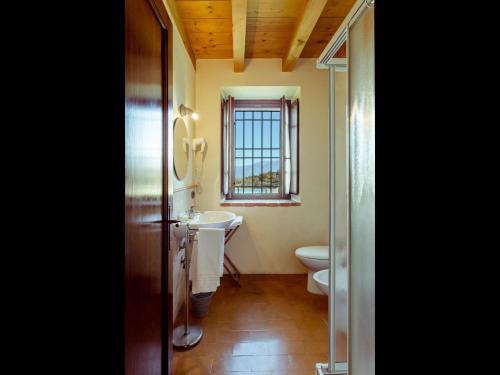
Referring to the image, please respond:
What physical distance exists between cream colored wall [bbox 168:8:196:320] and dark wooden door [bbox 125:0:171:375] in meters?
0.80

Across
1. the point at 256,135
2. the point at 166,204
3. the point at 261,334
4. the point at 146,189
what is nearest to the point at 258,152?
the point at 256,135

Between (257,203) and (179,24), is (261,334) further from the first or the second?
(179,24)

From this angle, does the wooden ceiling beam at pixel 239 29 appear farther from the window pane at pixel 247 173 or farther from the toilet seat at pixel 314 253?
the toilet seat at pixel 314 253

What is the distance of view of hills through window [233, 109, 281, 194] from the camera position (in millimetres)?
3586

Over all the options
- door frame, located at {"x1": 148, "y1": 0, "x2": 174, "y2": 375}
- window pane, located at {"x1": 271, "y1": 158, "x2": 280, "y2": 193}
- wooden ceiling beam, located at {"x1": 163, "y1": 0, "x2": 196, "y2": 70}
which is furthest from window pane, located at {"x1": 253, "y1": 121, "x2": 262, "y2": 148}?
door frame, located at {"x1": 148, "y1": 0, "x2": 174, "y2": 375}

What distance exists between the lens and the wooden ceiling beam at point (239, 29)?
6.48 feet

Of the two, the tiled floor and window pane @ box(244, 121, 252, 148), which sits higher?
window pane @ box(244, 121, 252, 148)

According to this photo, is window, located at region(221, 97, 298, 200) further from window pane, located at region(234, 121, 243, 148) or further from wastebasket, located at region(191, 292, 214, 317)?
wastebasket, located at region(191, 292, 214, 317)

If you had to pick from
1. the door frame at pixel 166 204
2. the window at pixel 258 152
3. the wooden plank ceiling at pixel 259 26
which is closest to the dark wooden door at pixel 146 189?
the door frame at pixel 166 204

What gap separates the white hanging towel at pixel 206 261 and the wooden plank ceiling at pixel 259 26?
1.66 meters
